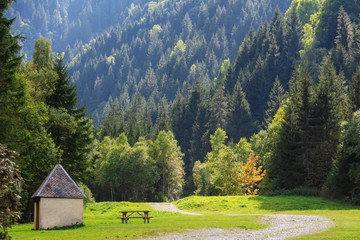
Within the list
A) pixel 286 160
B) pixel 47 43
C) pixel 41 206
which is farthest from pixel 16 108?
pixel 286 160

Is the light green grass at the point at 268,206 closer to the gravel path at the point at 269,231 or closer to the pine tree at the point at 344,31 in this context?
the gravel path at the point at 269,231

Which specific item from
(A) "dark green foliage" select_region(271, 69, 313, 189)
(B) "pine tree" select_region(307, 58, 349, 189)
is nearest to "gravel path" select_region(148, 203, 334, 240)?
(B) "pine tree" select_region(307, 58, 349, 189)

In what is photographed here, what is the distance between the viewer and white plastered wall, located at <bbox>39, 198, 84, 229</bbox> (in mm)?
31312

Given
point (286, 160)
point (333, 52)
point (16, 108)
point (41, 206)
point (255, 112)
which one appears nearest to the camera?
point (41, 206)

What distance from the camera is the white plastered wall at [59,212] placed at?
103 ft

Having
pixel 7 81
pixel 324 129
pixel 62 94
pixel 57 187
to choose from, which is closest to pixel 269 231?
pixel 57 187

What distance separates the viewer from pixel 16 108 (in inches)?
1344

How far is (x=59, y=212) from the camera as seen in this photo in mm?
32094

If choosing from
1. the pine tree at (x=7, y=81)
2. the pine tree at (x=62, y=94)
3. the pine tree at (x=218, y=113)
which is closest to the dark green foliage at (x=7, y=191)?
the pine tree at (x=7, y=81)

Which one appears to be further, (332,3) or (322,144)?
(332,3)

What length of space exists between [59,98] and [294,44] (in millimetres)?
133555

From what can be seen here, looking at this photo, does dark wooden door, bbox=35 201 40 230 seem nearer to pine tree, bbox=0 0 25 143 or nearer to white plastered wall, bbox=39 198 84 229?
white plastered wall, bbox=39 198 84 229

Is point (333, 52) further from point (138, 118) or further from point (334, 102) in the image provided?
point (138, 118)

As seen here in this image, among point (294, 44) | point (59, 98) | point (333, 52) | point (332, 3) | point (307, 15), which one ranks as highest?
point (307, 15)
